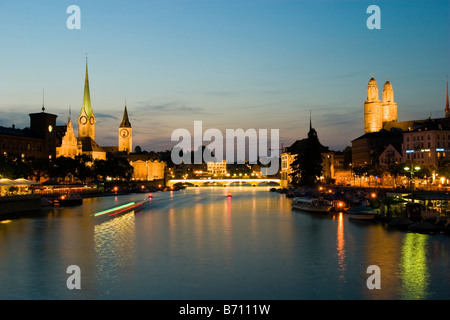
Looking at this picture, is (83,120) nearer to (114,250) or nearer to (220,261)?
(114,250)

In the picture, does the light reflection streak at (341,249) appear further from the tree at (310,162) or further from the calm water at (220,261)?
the tree at (310,162)

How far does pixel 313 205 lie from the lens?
2746 inches

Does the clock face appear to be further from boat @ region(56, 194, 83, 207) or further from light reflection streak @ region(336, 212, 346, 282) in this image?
light reflection streak @ region(336, 212, 346, 282)

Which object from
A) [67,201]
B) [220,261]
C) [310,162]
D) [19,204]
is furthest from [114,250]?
[310,162]

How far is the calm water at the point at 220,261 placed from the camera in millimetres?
25859

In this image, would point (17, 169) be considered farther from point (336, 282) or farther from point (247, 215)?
point (336, 282)

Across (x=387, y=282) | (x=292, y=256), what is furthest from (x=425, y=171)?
(x=387, y=282)

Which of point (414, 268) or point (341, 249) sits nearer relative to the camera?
point (414, 268)

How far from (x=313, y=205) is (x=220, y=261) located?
38.3 meters

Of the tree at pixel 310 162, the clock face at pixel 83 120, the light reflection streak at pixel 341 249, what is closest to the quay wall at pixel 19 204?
the light reflection streak at pixel 341 249

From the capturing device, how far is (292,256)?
3553cm

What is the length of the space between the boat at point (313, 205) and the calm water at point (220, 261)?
478 inches
